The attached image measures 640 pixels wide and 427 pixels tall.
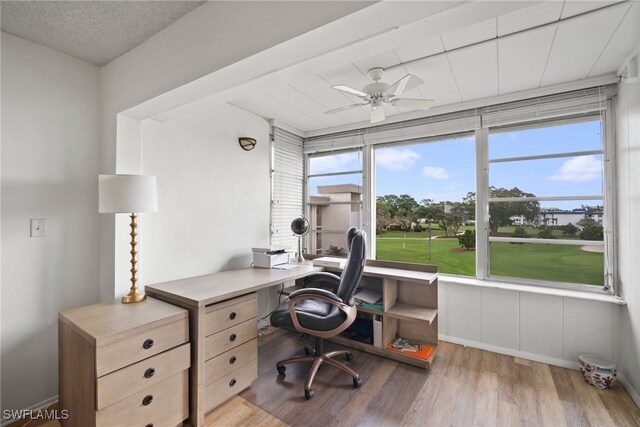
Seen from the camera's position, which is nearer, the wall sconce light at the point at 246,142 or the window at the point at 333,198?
the wall sconce light at the point at 246,142

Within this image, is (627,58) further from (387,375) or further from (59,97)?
(59,97)

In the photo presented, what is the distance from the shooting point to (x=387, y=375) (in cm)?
232

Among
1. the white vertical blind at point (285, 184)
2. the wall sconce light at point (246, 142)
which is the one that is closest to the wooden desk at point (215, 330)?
the white vertical blind at point (285, 184)

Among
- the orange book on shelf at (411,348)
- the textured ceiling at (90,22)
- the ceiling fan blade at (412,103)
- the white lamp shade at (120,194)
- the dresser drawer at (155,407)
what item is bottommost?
the orange book on shelf at (411,348)

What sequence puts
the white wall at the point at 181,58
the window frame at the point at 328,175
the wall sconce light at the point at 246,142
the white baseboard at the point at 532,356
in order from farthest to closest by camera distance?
1. the window frame at the point at 328,175
2. the wall sconce light at the point at 246,142
3. the white baseboard at the point at 532,356
4. the white wall at the point at 181,58

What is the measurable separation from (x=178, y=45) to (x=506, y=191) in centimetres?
298

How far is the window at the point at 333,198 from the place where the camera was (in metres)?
3.67

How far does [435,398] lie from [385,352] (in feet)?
1.99

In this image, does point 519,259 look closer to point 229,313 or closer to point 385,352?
point 385,352

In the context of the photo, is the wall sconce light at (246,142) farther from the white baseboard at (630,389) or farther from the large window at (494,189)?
the white baseboard at (630,389)

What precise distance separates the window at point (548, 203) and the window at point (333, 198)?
149 cm

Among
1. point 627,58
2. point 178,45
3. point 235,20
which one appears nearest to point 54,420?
point 178,45

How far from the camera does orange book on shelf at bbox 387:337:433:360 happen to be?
8.23 feet

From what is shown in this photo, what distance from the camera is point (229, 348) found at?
1.95 metres
